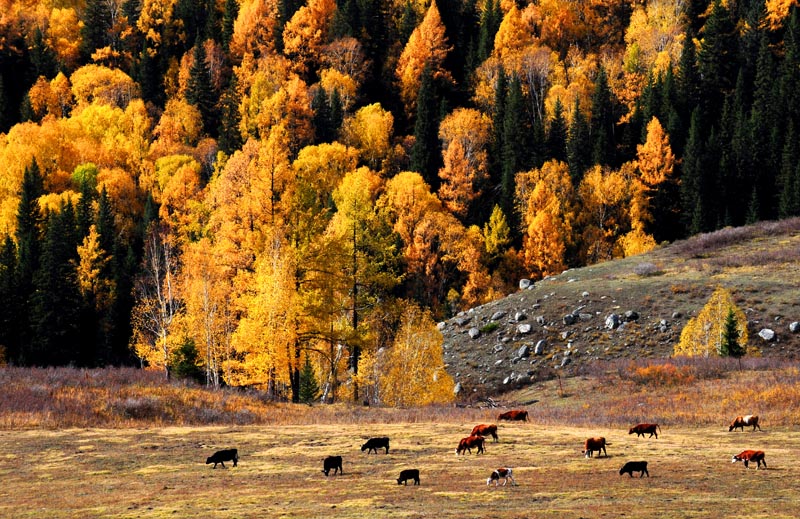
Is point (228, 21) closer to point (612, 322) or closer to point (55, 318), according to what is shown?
point (55, 318)

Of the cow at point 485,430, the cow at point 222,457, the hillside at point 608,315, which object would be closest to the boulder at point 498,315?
the hillside at point 608,315

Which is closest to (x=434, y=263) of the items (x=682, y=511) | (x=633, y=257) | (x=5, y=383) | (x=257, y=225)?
(x=633, y=257)

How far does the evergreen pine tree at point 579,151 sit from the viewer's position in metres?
115

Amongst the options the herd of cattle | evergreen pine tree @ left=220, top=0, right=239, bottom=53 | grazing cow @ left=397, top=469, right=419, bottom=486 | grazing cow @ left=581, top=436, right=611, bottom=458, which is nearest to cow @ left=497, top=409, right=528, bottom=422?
the herd of cattle

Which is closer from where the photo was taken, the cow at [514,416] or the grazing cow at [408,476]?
the grazing cow at [408,476]

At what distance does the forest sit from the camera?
46.6 meters

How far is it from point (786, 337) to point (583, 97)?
78828 millimetres

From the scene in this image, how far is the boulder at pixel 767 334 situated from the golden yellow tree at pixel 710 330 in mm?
1385

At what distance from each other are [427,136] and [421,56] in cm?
2865

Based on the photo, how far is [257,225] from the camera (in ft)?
140

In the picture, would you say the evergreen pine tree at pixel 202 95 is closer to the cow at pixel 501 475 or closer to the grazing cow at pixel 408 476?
the grazing cow at pixel 408 476

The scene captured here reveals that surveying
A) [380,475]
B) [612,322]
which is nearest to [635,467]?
[380,475]

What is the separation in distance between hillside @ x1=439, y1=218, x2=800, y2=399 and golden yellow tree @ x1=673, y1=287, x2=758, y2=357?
1.61 m

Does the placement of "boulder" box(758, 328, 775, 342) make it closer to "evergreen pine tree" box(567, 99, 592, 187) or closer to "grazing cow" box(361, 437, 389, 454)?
"grazing cow" box(361, 437, 389, 454)
